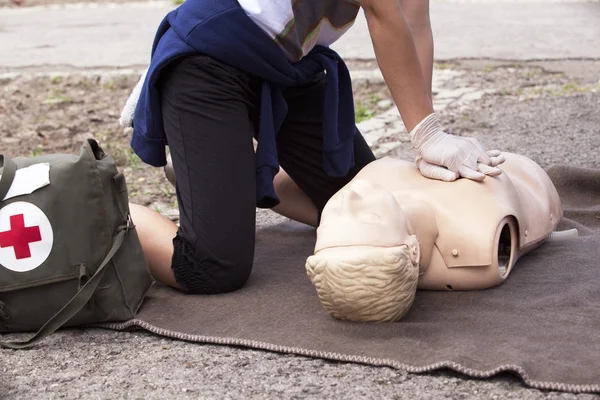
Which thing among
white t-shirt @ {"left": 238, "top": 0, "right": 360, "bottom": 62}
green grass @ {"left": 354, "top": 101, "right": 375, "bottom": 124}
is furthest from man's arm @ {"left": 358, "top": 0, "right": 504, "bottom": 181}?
green grass @ {"left": 354, "top": 101, "right": 375, "bottom": 124}

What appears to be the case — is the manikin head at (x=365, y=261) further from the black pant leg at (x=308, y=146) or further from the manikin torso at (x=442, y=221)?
the black pant leg at (x=308, y=146)

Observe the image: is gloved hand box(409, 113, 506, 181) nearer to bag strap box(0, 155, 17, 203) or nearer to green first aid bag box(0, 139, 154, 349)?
green first aid bag box(0, 139, 154, 349)

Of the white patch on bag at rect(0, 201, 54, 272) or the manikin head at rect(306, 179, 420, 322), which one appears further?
the white patch on bag at rect(0, 201, 54, 272)

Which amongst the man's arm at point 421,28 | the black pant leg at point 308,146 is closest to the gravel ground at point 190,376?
the black pant leg at point 308,146

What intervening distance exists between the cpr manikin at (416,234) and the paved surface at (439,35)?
4.11 metres

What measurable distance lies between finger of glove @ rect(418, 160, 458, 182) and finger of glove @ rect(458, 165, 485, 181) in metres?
0.03

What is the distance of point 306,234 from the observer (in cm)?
360

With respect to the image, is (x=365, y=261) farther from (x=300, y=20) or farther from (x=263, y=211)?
(x=263, y=211)

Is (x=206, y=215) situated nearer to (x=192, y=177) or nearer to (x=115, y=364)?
(x=192, y=177)

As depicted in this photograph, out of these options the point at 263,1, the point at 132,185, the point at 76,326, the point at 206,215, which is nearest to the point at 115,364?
the point at 76,326

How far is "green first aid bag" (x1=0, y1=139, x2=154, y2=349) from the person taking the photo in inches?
101

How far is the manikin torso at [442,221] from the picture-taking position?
8.31ft

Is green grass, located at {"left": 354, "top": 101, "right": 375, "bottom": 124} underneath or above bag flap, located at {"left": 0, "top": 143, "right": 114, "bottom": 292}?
underneath

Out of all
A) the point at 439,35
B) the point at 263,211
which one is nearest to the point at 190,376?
the point at 263,211
